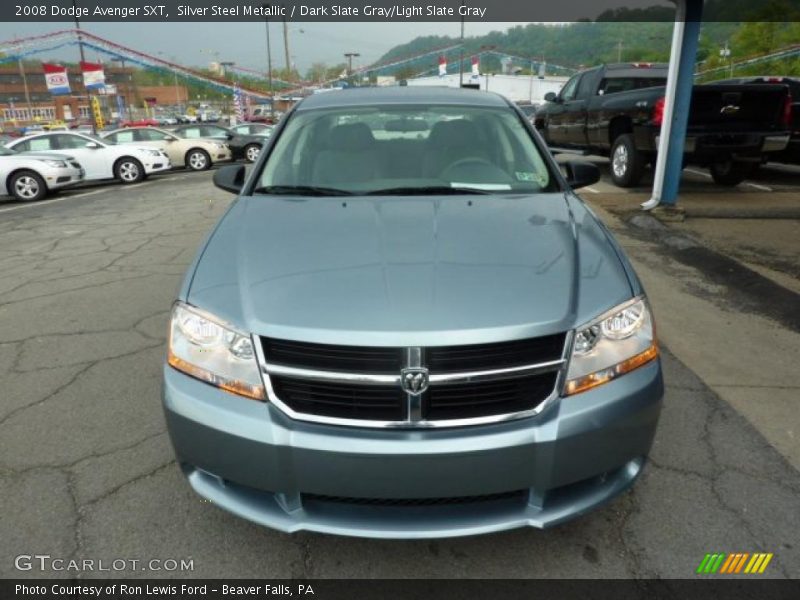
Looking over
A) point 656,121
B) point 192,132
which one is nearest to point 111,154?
point 192,132

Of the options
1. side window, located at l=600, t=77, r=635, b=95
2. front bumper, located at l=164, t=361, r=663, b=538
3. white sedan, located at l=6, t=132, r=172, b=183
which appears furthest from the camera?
white sedan, located at l=6, t=132, r=172, b=183

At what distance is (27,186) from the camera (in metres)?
12.4

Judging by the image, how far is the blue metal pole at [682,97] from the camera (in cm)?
718

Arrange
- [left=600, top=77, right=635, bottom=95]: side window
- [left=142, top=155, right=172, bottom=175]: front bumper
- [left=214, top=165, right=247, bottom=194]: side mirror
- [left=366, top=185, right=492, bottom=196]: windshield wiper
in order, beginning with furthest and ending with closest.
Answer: [left=142, top=155, right=172, bottom=175]: front bumper
[left=600, top=77, right=635, bottom=95]: side window
[left=214, top=165, right=247, bottom=194]: side mirror
[left=366, top=185, right=492, bottom=196]: windshield wiper

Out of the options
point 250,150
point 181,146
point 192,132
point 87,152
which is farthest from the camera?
point 250,150

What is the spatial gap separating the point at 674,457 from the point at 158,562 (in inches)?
87.4

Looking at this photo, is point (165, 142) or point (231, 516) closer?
point (231, 516)

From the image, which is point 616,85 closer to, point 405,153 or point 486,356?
point 405,153

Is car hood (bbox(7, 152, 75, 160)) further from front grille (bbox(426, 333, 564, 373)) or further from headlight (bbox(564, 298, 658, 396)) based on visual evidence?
headlight (bbox(564, 298, 658, 396))

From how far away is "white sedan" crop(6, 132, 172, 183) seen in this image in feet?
46.6

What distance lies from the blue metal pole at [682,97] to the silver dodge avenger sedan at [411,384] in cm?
627

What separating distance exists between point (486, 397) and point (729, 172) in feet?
32.7

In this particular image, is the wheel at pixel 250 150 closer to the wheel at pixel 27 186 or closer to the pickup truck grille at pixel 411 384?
the wheel at pixel 27 186

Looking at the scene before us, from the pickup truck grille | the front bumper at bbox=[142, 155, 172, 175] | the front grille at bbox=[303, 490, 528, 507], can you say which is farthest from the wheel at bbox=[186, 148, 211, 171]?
the front grille at bbox=[303, 490, 528, 507]
